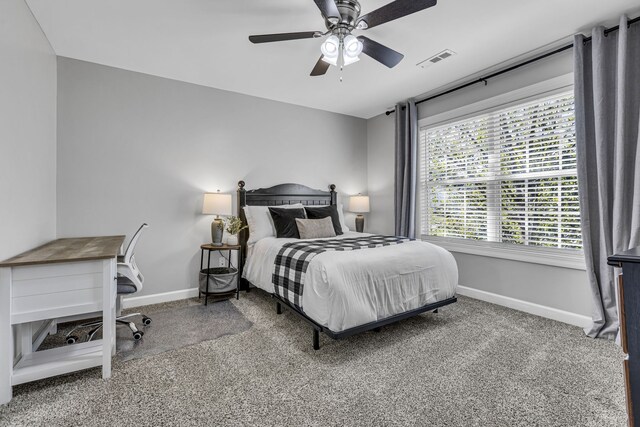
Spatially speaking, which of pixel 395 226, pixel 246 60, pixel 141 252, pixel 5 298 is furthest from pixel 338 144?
pixel 5 298

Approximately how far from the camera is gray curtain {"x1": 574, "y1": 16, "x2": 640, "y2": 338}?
2383 mm

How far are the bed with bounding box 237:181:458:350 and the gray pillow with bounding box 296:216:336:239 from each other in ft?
1.04

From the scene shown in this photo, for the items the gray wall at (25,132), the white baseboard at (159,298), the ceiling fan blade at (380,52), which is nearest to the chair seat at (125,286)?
the gray wall at (25,132)

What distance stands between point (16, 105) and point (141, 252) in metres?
1.79

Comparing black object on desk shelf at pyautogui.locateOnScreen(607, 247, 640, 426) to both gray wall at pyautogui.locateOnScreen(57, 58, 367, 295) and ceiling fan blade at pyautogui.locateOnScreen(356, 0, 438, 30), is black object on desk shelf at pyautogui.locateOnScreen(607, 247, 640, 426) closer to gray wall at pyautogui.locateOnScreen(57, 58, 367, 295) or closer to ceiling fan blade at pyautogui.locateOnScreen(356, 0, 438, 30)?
ceiling fan blade at pyautogui.locateOnScreen(356, 0, 438, 30)

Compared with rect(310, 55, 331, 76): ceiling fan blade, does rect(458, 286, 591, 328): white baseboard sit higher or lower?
lower

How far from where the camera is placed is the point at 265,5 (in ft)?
7.48

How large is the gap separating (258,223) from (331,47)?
2180mm

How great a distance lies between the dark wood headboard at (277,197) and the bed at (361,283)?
2.00 feet

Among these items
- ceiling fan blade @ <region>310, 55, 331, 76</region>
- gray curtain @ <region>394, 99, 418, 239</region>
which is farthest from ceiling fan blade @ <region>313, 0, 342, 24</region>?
gray curtain @ <region>394, 99, 418, 239</region>

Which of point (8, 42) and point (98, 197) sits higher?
point (8, 42)

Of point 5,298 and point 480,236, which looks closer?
point 5,298

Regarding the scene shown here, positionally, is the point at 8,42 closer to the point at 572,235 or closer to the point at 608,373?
the point at 608,373

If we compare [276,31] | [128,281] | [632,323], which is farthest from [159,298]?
[632,323]
